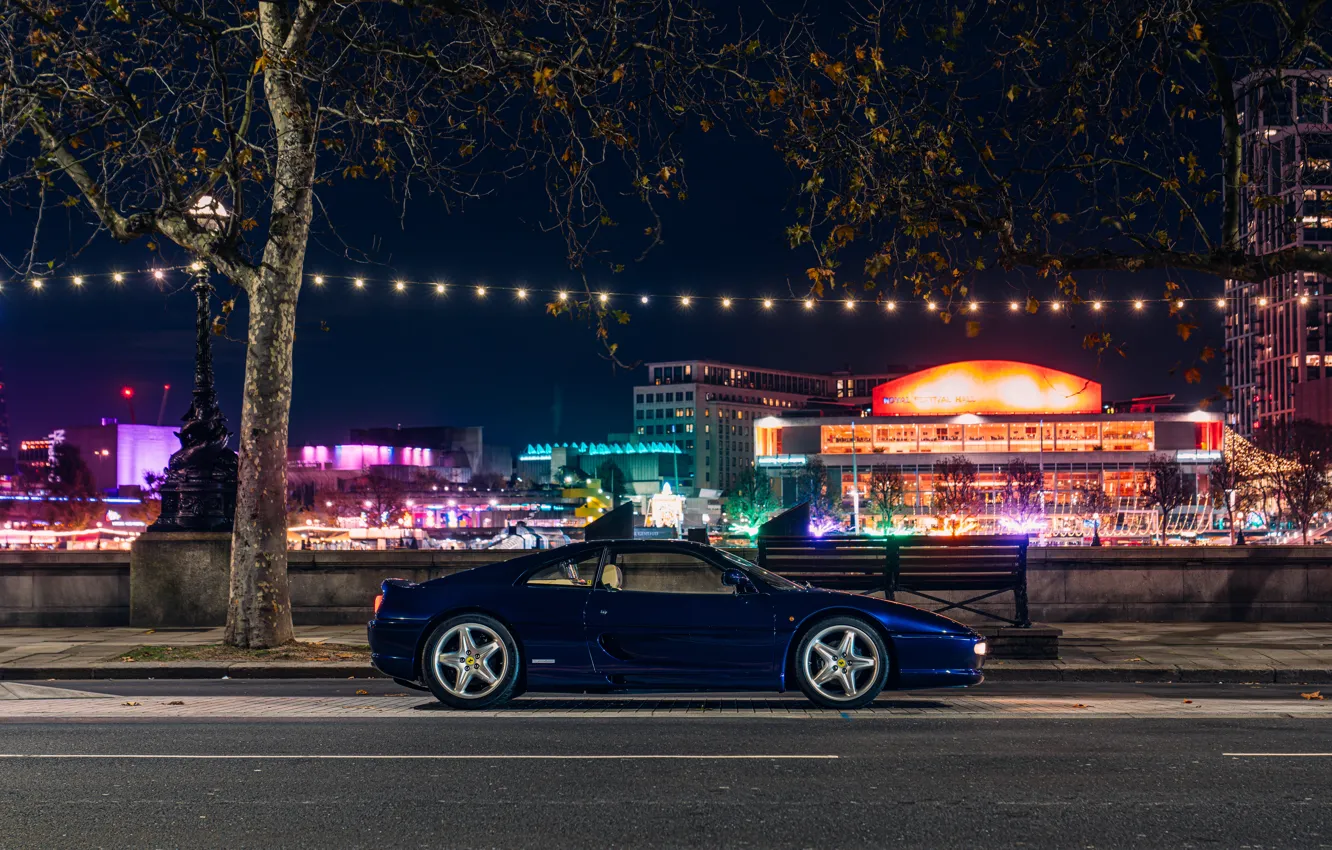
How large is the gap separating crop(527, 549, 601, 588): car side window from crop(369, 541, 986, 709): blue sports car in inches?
0.6

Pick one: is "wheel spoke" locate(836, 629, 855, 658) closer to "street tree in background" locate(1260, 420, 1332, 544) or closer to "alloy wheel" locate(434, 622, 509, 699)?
"alloy wheel" locate(434, 622, 509, 699)

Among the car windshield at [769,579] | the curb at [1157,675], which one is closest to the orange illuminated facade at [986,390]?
the curb at [1157,675]

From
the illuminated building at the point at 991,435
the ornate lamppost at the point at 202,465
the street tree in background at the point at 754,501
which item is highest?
the illuminated building at the point at 991,435

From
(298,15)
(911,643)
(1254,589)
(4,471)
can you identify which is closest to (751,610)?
(911,643)

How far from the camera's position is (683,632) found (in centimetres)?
989

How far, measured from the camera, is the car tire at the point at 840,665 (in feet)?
32.5

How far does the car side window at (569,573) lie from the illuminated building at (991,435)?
112579mm

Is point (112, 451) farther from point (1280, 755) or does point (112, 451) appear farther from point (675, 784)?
point (1280, 755)

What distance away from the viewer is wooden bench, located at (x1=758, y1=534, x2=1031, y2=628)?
13719mm

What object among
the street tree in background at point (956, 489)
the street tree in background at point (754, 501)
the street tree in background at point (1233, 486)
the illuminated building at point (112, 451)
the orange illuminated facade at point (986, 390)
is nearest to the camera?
the street tree in background at point (1233, 486)

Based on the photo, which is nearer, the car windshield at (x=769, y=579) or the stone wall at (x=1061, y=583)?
the car windshield at (x=769, y=579)

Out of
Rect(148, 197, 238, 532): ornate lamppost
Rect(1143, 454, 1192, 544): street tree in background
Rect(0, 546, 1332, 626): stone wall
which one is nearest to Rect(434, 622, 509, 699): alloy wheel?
Rect(0, 546, 1332, 626): stone wall

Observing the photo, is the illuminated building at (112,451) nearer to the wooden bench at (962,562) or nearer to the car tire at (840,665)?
the wooden bench at (962,562)

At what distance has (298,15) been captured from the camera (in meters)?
13.9
